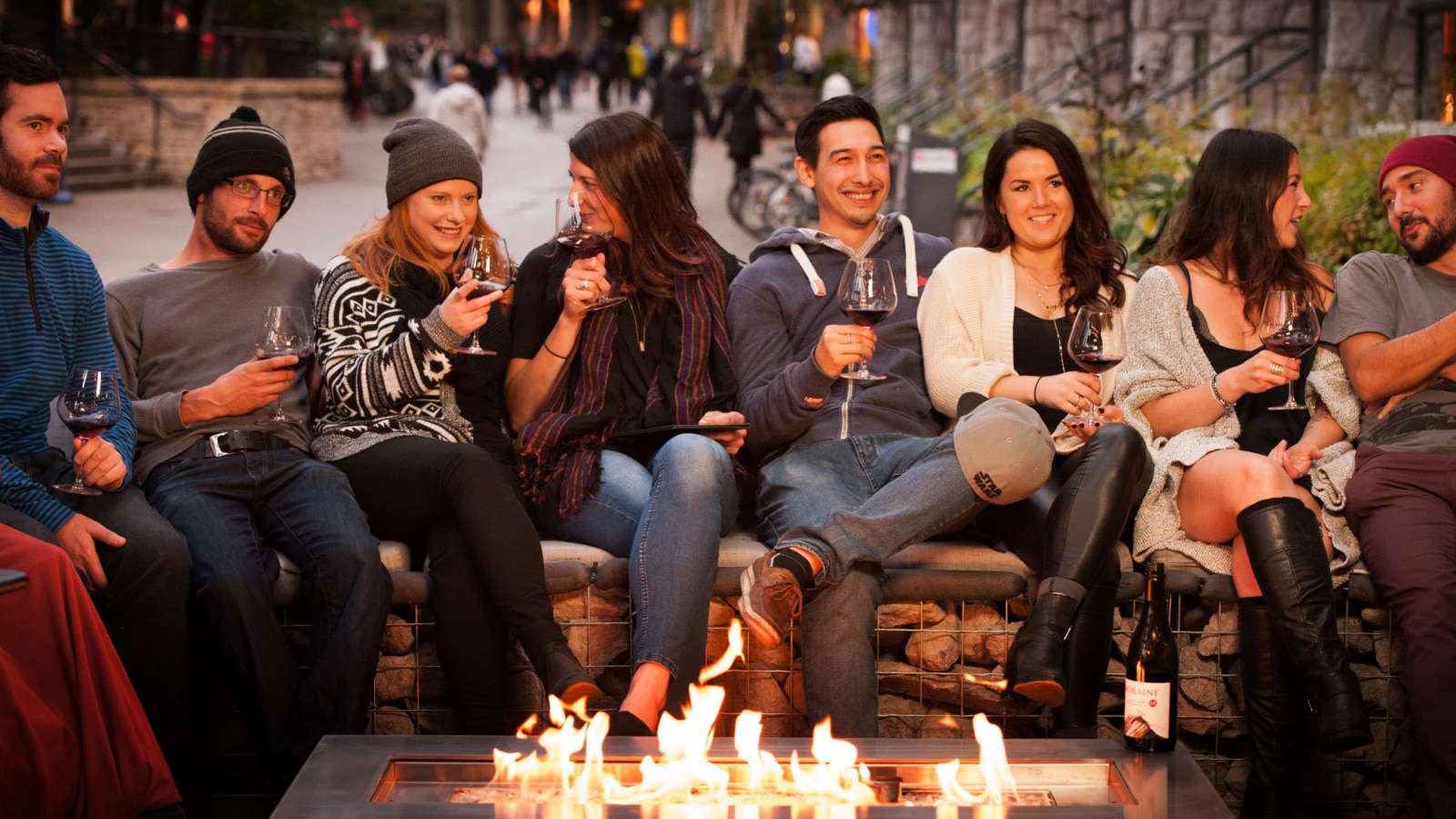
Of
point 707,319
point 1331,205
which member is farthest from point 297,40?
point 707,319

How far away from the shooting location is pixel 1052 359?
4195 mm

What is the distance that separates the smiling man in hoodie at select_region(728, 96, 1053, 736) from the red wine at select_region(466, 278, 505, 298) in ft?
2.68

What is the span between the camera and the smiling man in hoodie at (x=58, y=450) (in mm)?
3457

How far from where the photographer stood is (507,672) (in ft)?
12.6

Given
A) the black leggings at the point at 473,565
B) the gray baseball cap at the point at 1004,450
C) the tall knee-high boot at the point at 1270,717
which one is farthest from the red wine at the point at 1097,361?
the black leggings at the point at 473,565

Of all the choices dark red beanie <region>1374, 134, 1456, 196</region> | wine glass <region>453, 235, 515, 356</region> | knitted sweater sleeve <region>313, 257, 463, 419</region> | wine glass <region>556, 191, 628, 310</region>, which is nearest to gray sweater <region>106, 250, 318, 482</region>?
knitted sweater sleeve <region>313, 257, 463, 419</region>

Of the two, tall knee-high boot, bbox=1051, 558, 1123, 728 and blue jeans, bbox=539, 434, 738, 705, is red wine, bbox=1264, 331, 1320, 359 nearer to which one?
tall knee-high boot, bbox=1051, 558, 1123, 728

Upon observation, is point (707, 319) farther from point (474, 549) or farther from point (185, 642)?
point (185, 642)

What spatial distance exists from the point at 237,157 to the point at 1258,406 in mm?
2984

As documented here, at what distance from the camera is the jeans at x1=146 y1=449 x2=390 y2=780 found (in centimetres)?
349

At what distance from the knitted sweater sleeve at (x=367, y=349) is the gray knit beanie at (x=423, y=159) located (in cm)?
28

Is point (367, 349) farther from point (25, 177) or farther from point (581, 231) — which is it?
point (25, 177)

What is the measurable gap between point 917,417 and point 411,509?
4.86 ft

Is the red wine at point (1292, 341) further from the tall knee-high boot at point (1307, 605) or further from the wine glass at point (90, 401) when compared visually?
the wine glass at point (90, 401)
